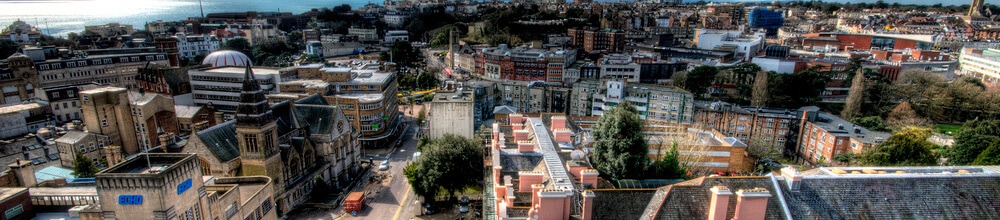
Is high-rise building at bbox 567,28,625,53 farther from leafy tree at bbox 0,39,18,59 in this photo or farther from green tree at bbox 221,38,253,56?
leafy tree at bbox 0,39,18,59

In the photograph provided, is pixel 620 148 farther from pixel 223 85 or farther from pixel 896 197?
pixel 223 85

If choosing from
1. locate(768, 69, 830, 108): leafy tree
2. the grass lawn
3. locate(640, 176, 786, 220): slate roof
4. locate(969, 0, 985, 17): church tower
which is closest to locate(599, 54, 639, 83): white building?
locate(768, 69, 830, 108): leafy tree

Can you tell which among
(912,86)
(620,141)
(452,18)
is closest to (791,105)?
(912,86)

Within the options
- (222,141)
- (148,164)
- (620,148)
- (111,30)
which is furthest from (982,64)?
(111,30)

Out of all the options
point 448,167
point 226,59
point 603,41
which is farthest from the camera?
point 603,41

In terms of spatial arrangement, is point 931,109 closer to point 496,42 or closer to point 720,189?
point 720,189

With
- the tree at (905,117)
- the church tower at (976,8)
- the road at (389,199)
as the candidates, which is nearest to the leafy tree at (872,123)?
the tree at (905,117)
